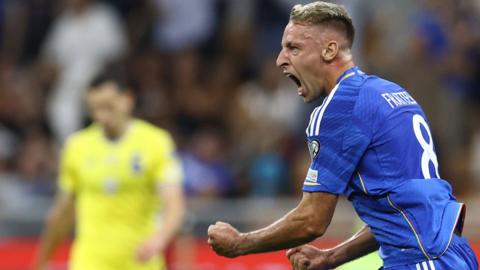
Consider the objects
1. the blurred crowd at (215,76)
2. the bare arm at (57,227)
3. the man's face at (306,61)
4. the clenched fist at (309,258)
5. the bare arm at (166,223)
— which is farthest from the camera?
the blurred crowd at (215,76)

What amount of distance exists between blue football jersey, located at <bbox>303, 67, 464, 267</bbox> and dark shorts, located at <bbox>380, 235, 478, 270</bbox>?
0.07 ft

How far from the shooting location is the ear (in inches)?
199

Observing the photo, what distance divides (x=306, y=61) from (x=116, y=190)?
3.48 m

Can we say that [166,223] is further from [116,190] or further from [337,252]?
[337,252]

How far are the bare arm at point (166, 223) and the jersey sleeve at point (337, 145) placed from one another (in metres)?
3.15

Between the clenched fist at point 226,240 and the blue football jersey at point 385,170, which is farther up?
the blue football jersey at point 385,170

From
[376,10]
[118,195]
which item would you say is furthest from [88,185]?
[376,10]

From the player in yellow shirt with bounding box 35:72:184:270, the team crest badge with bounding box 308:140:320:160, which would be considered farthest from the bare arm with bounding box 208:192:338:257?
the player in yellow shirt with bounding box 35:72:184:270

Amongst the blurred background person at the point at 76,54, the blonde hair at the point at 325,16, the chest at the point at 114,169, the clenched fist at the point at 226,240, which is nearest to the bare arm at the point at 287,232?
the clenched fist at the point at 226,240

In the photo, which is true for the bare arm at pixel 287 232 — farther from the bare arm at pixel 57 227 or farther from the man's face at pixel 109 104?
the bare arm at pixel 57 227

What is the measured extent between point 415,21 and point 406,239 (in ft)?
28.4

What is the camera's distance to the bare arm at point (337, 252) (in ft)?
17.2

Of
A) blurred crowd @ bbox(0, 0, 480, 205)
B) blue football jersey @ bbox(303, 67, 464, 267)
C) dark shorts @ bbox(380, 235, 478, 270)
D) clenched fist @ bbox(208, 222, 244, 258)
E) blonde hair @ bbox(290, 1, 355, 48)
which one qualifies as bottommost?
blurred crowd @ bbox(0, 0, 480, 205)

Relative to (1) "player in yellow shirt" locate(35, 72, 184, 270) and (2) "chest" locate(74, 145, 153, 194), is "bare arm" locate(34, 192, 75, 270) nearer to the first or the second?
(1) "player in yellow shirt" locate(35, 72, 184, 270)
